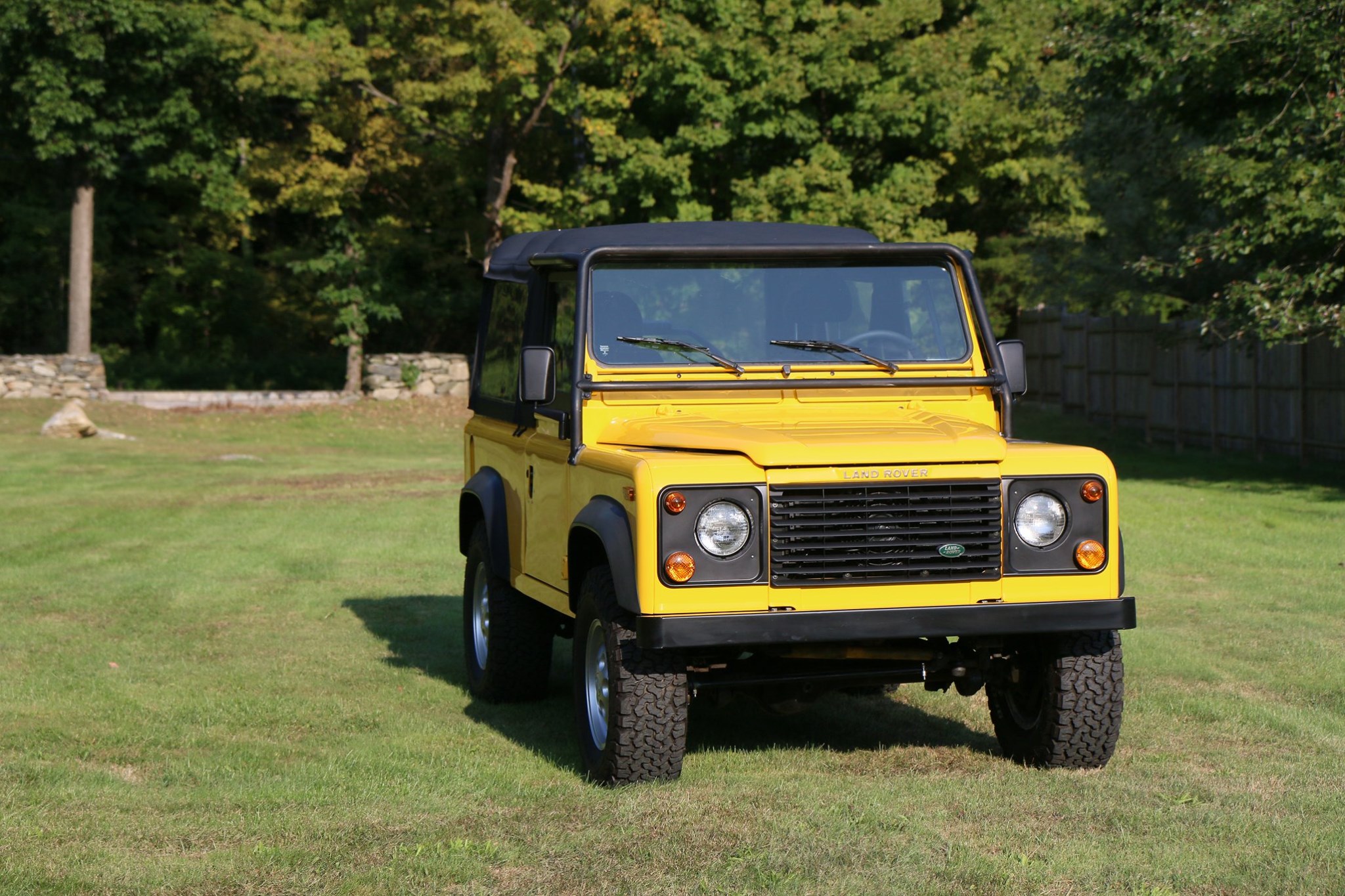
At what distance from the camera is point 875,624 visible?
19.6 feet

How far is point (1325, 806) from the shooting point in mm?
5883

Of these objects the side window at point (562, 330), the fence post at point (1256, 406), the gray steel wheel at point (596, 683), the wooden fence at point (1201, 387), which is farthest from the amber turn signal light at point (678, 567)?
the fence post at point (1256, 406)

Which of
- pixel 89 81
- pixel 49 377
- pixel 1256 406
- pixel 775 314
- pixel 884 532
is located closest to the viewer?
pixel 884 532

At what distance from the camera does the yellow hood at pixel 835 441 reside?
599 centimetres

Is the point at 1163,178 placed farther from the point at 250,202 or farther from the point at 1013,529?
the point at 250,202

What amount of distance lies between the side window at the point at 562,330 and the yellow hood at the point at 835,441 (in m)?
0.54

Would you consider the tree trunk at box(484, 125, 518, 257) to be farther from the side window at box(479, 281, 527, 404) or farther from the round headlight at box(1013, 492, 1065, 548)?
the round headlight at box(1013, 492, 1065, 548)

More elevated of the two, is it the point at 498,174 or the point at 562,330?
the point at 498,174

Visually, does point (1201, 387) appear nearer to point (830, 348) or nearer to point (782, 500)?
point (830, 348)

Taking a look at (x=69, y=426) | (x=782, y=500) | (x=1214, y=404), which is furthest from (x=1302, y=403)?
(x=69, y=426)

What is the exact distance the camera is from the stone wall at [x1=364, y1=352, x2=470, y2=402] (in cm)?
3656

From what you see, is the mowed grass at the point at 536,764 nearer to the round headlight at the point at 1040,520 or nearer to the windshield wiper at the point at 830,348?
the round headlight at the point at 1040,520

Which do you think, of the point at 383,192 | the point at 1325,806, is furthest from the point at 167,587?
the point at 383,192

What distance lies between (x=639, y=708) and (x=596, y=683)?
1.58 ft
